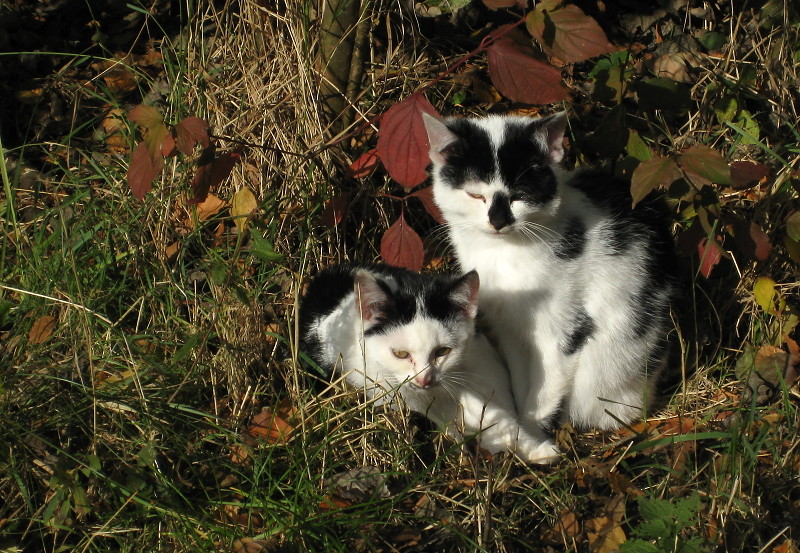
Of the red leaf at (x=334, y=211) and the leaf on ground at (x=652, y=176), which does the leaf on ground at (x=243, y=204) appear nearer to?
the red leaf at (x=334, y=211)

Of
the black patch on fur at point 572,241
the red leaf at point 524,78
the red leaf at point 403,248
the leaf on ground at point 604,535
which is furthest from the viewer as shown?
the red leaf at point 403,248

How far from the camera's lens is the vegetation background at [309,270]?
2531mm

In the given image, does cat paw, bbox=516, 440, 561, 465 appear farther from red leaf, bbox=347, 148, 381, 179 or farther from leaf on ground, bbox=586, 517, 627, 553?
red leaf, bbox=347, 148, 381, 179

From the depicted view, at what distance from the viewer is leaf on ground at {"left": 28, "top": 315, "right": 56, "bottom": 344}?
2.99 m

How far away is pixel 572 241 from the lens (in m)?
2.98

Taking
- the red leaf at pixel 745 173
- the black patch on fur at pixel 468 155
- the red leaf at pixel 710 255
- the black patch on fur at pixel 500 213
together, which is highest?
the black patch on fur at pixel 468 155

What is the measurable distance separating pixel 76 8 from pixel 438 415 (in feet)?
10.6

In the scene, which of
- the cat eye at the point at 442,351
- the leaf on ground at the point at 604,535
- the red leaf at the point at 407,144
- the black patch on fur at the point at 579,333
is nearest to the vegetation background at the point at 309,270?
the leaf on ground at the point at 604,535

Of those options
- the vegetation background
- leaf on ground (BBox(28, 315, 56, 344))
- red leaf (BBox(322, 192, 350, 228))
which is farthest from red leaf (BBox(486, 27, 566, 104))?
leaf on ground (BBox(28, 315, 56, 344))

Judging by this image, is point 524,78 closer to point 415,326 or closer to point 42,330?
point 415,326

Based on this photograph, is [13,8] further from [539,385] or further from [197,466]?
[539,385]

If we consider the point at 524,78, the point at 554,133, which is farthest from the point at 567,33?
the point at 554,133

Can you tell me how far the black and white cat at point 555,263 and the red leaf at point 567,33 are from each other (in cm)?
27

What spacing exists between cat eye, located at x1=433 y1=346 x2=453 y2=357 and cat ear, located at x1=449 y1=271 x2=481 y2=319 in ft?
0.51
